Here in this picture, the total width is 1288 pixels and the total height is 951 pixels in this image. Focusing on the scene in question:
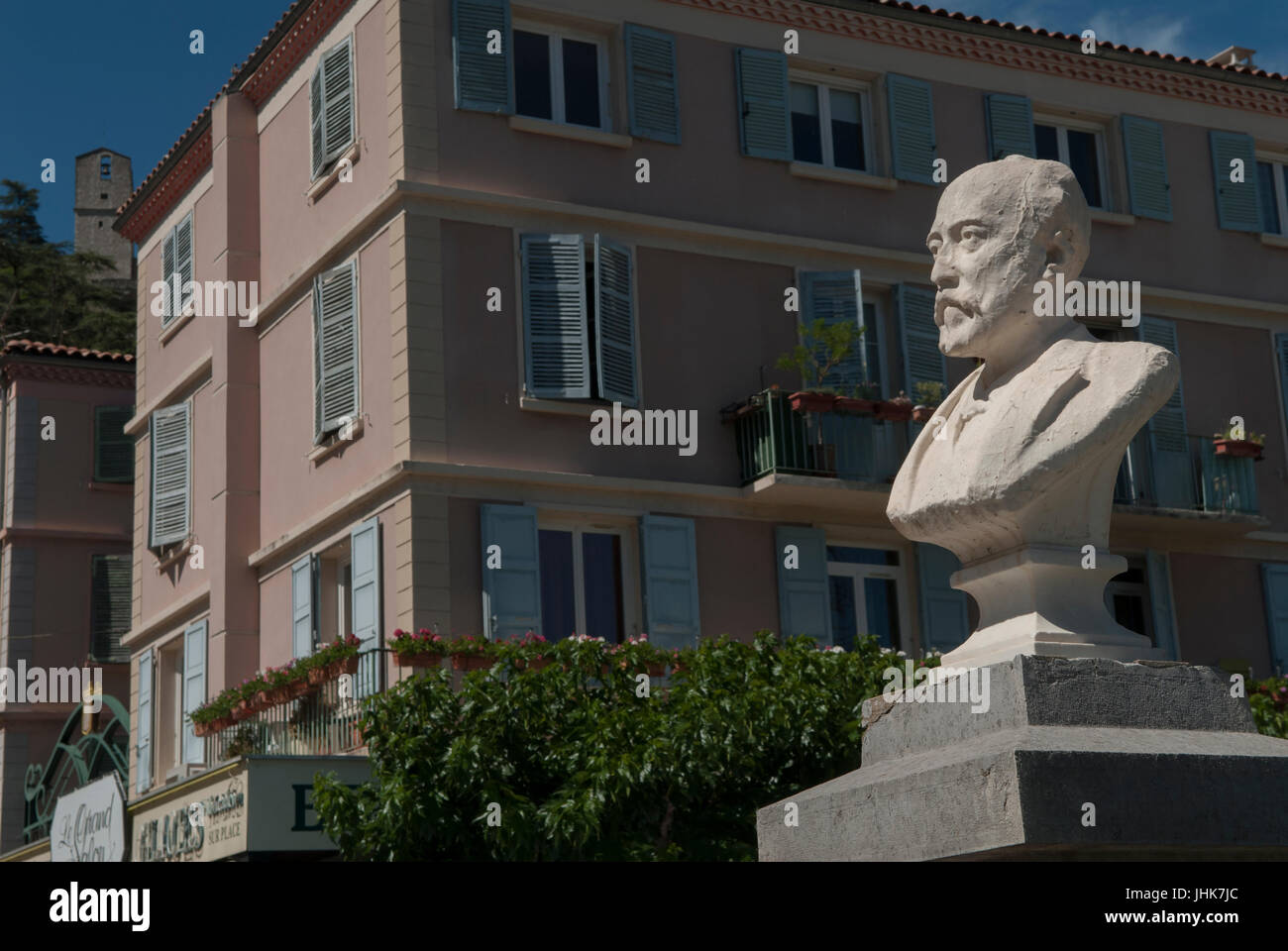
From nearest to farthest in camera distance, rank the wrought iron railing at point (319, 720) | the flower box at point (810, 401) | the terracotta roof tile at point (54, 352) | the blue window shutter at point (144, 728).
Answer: the wrought iron railing at point (319, 720)
the flower box at point (810, 401)
the blue window shutter at point (144, 728)
the terracotta roof tile at point (54, 352)

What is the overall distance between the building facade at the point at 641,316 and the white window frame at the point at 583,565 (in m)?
0.03

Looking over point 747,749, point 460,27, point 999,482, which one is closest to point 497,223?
point 460,27

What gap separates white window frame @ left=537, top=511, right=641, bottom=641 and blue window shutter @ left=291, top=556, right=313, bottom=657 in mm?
2744

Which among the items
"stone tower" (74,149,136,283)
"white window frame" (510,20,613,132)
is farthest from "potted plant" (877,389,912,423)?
"stone tower" (74,149,136,283)

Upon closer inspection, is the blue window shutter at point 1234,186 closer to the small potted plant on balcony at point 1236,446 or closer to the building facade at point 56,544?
the small potted plant on balcony at point 1236,446

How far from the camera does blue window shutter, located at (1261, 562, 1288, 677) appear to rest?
856 inches

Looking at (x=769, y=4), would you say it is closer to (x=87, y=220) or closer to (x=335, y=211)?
(x=335, y=211)

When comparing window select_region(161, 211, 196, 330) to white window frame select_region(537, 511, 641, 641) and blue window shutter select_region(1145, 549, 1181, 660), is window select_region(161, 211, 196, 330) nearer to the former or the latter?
white window frame select_region(537, 511, 641, 641)

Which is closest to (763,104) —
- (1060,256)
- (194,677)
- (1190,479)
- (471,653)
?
(1190,479)

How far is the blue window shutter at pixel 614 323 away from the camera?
18.8 meters

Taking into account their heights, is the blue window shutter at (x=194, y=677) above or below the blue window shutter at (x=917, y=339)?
below

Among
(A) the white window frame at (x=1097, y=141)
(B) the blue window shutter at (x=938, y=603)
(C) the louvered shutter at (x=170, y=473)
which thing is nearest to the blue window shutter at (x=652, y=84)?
(A) the white window frame at (x=1097, y=141)
